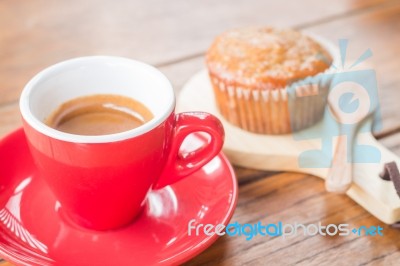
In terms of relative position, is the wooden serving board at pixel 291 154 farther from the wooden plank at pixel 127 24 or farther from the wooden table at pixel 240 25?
the wooden plank at pixel 127 24

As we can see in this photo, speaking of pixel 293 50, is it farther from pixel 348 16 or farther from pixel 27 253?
pixel 27 253

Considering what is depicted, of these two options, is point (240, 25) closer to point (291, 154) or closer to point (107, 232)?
point (291, 154)

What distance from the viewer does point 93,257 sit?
703 mm

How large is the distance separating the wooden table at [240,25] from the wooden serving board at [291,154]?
0.02 metres

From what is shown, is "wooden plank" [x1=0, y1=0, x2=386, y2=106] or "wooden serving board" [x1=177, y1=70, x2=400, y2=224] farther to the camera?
"wooden plank" [x1=0, y1=0, x2=386, y2=106]

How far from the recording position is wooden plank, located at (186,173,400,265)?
73 cm

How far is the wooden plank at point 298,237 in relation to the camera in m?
0.73

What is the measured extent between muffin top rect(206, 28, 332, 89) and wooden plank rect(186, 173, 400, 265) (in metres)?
0.16

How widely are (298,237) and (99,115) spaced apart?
0.30 m

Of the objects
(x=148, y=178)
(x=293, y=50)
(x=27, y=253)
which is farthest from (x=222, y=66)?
(x=27, y=253)

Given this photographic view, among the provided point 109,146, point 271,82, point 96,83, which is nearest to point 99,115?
point 96,83

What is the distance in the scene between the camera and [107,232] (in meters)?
0.75

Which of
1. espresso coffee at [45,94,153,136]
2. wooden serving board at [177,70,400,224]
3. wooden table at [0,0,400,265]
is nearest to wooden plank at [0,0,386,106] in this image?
wooden table at [0,0,400,265]

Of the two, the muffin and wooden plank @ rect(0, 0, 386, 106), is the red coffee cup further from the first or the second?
wooden plank @ rect(0, 0, 386, 106)
